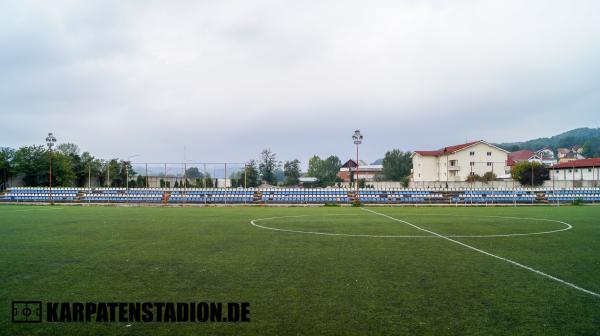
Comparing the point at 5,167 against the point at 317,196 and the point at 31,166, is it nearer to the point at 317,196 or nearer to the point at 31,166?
the point at 31,166

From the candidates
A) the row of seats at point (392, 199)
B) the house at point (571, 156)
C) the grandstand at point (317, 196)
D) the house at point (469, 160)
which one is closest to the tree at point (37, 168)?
the grandstand at point (317, 196)

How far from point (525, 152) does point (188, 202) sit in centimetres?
12522

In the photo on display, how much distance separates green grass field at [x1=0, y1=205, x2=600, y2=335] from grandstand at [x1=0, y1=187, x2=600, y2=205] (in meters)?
25.6

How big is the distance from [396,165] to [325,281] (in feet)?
332

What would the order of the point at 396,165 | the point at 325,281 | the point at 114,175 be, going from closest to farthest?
the point at 325,281 → the point at 114,175 → the point at 396,165

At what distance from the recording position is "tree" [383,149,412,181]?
103 m

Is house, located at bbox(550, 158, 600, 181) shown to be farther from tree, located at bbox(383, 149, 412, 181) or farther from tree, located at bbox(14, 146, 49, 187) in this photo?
tree, located at bbox(14, 146, 49, 187)

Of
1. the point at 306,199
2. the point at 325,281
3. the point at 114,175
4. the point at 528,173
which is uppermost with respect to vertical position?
the point at 114,175

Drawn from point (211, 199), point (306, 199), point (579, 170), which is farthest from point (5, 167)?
point (579, 170)

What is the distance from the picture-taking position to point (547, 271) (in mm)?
7488

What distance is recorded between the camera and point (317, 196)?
3838 centimetres

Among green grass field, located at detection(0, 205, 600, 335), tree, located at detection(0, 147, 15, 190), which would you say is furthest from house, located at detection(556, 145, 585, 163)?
tree, located at detection(0, 147, 15, 190)

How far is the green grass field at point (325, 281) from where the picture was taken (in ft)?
15.4

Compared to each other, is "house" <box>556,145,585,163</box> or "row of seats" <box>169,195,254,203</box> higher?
"house" <box>556,145,585,163</box>
